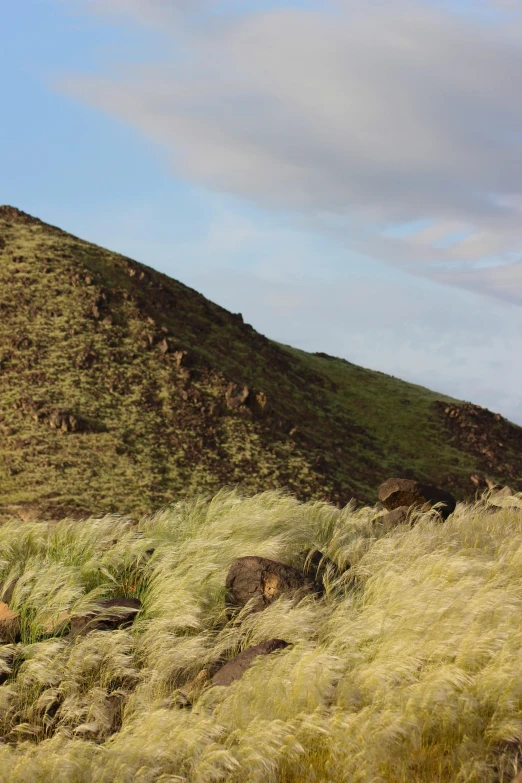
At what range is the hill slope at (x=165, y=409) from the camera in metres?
18.1

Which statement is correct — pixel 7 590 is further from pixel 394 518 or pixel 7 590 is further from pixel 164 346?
pixel 164 346

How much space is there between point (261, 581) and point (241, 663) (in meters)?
1.32

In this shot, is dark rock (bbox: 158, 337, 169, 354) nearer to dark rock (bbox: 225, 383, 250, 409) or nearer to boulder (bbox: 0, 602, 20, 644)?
dark rock (bbox: 225, 383, 250, 409)

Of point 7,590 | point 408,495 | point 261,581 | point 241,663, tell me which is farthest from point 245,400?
point 241,663

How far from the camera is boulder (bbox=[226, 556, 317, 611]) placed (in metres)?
7.55

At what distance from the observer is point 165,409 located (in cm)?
2036

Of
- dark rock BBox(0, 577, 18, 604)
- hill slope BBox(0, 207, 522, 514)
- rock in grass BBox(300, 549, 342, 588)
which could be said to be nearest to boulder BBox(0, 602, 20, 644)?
dark rock BBox(0, 577, 18, 604)

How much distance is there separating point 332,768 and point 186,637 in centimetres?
188

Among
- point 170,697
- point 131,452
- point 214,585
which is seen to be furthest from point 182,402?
point 170,697

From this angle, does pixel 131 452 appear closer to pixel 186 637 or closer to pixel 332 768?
pixel 186 637

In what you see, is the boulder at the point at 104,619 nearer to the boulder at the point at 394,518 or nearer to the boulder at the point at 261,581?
the boulder at the point at 261,581

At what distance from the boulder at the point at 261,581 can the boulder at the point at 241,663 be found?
96 cm

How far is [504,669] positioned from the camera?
19.6 feet

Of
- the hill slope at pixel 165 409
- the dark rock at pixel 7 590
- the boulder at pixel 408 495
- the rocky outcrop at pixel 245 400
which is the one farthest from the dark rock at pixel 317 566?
the rocky outcrop at pixel 245 400
